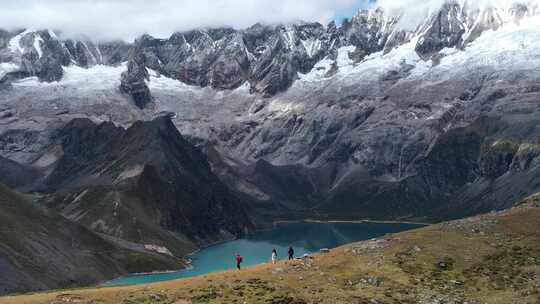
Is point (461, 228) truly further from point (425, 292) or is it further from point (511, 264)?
point (425, 292)

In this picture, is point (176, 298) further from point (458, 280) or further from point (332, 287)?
point (458, 280)

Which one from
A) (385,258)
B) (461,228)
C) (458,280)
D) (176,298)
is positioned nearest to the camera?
(176,298)

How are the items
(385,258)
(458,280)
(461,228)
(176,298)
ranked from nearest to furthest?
1. (176,298)
2. (458,280)
3. (385,258)
4. (461,228)

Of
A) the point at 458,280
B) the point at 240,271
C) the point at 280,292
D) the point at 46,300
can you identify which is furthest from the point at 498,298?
the point at 46,300

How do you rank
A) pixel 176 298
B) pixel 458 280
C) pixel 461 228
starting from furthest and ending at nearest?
pixel 461 228
pixel 458 280
pixel 176 298

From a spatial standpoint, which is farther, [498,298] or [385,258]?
[385,258]

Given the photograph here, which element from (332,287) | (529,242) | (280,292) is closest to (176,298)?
(280,292)
